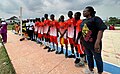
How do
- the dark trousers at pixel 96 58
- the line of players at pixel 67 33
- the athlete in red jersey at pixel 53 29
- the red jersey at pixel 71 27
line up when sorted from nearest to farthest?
the dark trousers at pixel 96 58 < the line of players at pixel 67 33 < the red jersey at pixel 71 27 < the athlete in red jersey at pixel 53 29

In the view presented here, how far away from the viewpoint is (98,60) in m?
4.65

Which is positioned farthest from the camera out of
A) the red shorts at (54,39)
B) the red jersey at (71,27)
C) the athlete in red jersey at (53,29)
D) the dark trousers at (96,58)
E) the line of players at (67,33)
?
the red shorts at (54,39)

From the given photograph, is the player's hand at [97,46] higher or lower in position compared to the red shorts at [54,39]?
higher

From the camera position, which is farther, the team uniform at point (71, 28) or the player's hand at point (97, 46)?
the team uniform at point (71, 28)

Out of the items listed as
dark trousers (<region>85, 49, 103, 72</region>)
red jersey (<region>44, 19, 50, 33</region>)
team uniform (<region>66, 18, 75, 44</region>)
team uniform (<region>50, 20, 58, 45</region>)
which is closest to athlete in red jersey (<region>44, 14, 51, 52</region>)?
red jersey (<region>44, 19, 50, 33</region>)

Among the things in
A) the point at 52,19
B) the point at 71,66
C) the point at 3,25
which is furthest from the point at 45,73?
the point at 3,25

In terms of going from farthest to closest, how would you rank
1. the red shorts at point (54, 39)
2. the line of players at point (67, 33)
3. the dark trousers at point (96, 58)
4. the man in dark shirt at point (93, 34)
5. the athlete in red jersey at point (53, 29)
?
the red shorts at point (54, 39)
the athlete in red jersey at point (53, 29)
the line of players at point (67, 33)
the dark trousers at point (96, 58)
the man in dark shirt at point (93, 34)

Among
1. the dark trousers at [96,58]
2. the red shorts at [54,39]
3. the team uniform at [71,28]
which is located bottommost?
the dark trousers at [96,58]

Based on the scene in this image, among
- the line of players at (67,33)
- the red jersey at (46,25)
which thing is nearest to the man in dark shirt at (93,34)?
the line of players at (67,33)

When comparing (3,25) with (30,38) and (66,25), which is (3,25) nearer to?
(30,38)

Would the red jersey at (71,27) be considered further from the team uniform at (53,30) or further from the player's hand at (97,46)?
the player's hand at (97,46)

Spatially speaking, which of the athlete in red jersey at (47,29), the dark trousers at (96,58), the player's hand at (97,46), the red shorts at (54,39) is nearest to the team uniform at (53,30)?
the red shorts at (54,39)

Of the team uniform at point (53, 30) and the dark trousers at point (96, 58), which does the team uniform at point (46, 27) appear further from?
the dark trousers at point (96, 58)

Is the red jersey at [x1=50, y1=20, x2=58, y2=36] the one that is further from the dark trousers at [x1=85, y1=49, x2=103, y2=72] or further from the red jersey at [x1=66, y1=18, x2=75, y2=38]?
the dark trousers at [x1=85, y1=49, x2=103, y2=72]
